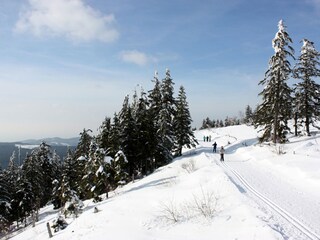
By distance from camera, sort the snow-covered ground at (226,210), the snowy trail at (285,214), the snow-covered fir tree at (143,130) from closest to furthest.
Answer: the snowy trail at (285,214)
the snow-covered ground at (226,210)
the snow-covered fir tree at (143,130)

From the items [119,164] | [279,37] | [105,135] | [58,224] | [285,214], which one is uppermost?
[279,37]

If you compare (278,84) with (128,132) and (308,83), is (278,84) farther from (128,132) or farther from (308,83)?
(128,132)

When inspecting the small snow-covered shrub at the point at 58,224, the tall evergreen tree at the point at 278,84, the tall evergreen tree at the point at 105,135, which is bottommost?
the small snow-covered shrub at the point at 58,224

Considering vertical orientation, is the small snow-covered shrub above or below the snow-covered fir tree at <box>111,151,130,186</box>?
below

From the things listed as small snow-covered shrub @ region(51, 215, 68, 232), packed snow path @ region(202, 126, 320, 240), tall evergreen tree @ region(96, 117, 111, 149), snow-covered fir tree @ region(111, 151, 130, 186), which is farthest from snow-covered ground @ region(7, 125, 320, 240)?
tall evergreen tree @ region(96, 117, 111, 149)

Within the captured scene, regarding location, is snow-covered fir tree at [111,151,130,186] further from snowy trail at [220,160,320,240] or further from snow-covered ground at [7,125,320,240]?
snowy trail at [220,160,320,240]

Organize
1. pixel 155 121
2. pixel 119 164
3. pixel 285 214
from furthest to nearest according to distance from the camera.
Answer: pixel 155 121, pixel 119 164, pixel 285 214

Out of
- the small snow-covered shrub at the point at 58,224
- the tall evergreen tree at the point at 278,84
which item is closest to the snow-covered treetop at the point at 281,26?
the tall evergreen tree at the point at 278,84

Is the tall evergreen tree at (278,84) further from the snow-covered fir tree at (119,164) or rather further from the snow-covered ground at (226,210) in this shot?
the snow-covered fir tree at (119,164)

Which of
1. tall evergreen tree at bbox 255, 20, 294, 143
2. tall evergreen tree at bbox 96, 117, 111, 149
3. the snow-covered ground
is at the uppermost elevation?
tall evergreen tree at bbox 255, 20, 294, 143

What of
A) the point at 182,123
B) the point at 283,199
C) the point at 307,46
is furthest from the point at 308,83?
the point at 283,199

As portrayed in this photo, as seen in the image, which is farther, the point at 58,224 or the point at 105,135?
the point at 105,135

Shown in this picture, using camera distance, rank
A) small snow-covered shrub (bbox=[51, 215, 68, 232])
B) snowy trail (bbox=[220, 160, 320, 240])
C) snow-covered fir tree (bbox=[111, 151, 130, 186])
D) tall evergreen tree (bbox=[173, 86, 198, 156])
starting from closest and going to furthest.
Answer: snowy trail (bbox=[220, 160, 320, 240]) < small snow-covered shrub (bbox=[51, 215, 68, 232]) < snow-covered fir tree (bbox=[111, 151, 130, 186]) < tall evergreen tree (bbox=[173, 86, 198, 156])

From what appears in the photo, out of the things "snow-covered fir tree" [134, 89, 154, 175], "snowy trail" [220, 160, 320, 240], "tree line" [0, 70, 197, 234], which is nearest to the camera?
"snowy trail" [220, 160, 320, 240]
